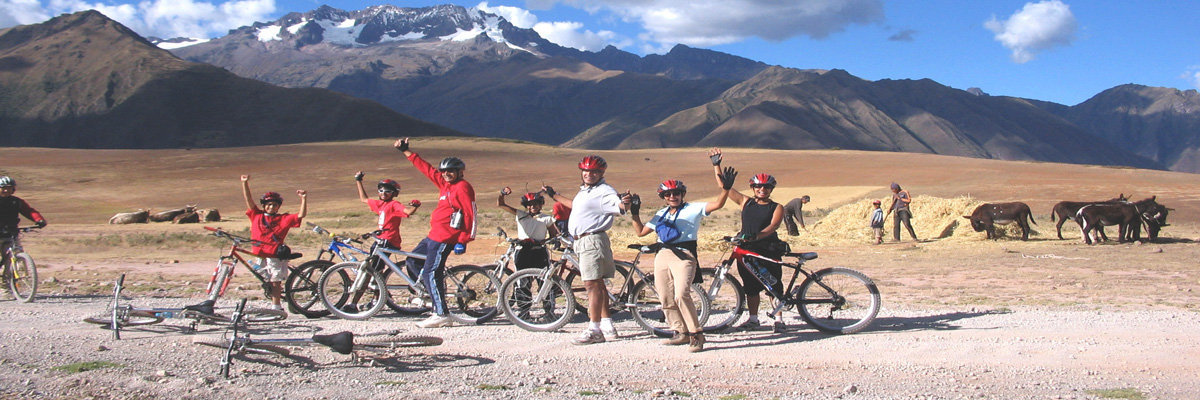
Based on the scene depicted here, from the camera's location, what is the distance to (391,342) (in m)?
6.43

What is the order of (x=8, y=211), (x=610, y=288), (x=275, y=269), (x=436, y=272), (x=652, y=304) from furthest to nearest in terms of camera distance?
(x=8, y=211)
(x=610, y=288)
(x=275, y=269)
(x=436, y=272)
(x=652, y=304)

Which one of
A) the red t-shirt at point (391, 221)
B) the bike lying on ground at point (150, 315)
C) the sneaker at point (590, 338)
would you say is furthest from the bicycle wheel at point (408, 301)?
the sneaker at point (590, 338)

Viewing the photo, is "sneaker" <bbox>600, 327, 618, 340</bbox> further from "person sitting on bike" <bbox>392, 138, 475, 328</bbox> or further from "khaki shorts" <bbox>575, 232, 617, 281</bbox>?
"person sitting on bike" <bbox>392, 138, 475, 328</bbox>

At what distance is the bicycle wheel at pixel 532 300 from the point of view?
25.6 feet

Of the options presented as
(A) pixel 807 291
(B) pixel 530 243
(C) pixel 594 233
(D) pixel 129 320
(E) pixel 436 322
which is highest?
(C) pixel 594 233

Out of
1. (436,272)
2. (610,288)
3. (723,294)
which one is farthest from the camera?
(610,288)

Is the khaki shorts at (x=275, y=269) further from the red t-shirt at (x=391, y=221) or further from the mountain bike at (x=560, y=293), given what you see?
the mountain bike at (x=560, y=293)

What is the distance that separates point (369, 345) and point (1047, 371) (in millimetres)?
4944

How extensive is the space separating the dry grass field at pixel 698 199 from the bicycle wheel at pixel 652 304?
12.8 ft

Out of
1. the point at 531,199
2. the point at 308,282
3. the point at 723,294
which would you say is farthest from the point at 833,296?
the point at 308,282

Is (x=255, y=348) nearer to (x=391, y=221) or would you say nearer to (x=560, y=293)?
(x=391, y=221)

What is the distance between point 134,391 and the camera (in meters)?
5.57

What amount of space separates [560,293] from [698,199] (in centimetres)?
3745

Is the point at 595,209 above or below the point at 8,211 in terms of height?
below
